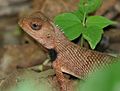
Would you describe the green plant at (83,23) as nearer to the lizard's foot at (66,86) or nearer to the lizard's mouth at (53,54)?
the lizard's mouth at (53,54)

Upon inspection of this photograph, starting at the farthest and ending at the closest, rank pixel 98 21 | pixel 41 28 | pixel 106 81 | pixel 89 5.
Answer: pixel 89 5 → pixel 98 21 → pixel 41 28 → pixel 106 81

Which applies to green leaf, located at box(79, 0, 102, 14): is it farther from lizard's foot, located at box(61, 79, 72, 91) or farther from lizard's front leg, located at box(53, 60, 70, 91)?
lizard's foot, located at box(61, 79, 72, 91)

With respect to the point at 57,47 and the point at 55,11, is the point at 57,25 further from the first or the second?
the point at 55,11

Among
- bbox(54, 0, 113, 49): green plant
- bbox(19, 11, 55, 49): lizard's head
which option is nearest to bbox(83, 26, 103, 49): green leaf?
bbox(54, 0, 113, 49): green plant

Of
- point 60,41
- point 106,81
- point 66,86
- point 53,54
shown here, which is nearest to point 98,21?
point 60,41

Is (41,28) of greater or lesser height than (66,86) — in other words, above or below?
above

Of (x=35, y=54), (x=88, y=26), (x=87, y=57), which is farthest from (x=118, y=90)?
(x=35, y=54)

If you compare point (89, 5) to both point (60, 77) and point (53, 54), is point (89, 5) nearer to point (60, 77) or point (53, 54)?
point (53, 54)
